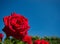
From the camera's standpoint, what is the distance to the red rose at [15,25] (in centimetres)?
180

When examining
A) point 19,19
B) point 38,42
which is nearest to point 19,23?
point 19,19

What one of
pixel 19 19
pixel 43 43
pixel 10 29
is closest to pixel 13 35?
pixel 10 29

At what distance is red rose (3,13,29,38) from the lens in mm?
1802

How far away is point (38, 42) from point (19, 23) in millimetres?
227

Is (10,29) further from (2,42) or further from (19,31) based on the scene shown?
(2,42)

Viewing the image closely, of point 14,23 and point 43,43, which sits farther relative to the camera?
point 43,43

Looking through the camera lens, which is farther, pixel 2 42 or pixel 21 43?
pixel 2 42

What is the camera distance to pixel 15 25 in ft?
6.05

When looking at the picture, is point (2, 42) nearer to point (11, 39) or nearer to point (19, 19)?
point (11, 39)

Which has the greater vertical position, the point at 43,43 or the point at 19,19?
the point at 19,19

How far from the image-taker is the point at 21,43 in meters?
1.87

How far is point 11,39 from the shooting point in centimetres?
194

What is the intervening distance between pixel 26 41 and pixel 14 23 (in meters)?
0.17

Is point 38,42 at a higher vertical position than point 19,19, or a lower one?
lower
